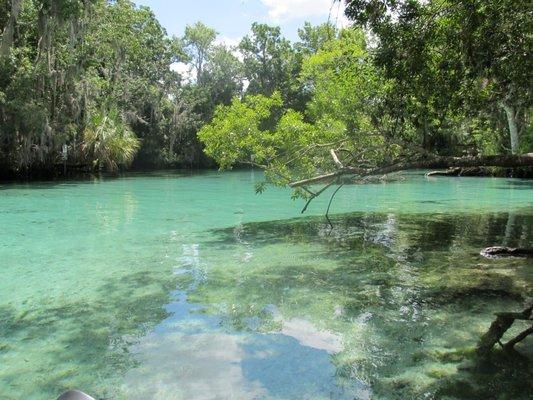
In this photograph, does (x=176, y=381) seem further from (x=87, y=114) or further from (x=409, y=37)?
(x=87, y=114)

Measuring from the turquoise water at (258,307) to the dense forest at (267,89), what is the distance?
200 cm

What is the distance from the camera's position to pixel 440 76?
8156 millimetres

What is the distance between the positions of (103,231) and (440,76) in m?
9.19

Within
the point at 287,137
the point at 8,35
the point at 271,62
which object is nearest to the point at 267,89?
the point at 271,62

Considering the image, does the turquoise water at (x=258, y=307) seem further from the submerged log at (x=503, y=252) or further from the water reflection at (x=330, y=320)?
the submerged log at (x=503, y=252)

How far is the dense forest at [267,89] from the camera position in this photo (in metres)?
7.32

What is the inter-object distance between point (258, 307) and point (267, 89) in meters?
46.5

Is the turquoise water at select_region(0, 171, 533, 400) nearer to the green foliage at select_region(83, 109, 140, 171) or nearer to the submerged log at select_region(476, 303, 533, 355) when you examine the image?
the submerged log at select_region(476, 303, 533, 355)

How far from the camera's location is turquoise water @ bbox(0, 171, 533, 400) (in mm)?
4605

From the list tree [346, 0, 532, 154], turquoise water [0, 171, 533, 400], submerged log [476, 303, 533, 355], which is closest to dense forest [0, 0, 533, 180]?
tree [346, 0, 532, 154]

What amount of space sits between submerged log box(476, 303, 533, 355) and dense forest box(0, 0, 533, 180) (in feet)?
9.83

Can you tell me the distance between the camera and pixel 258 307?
6742 millimetres

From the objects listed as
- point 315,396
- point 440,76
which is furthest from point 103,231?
point 315,396

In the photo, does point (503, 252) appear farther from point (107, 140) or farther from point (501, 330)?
point (107, 140)
